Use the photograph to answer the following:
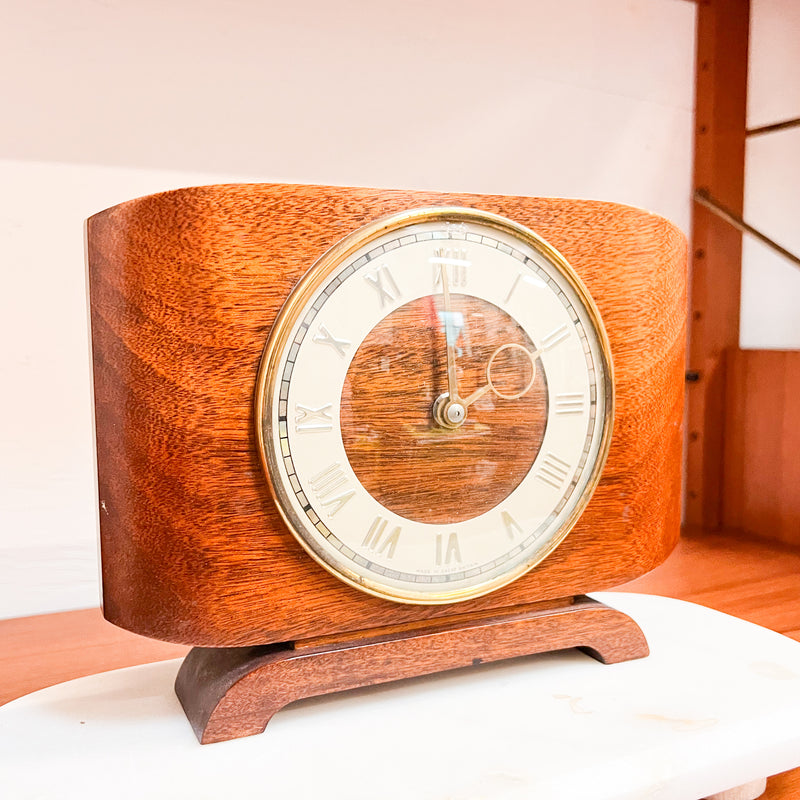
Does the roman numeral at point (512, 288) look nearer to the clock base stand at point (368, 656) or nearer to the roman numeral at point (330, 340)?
the roman numeral at point (330, 340)

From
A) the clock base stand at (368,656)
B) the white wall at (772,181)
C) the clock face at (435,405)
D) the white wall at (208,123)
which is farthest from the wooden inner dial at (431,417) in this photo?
the white wall at (772,181)

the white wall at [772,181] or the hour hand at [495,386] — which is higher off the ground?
the white wall at [772,181]

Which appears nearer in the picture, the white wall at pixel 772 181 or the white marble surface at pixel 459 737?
the white marble surface at pixel 459 737

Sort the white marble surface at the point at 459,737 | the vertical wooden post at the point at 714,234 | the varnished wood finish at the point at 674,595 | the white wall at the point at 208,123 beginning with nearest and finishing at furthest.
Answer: the white marble surface at the point at 459,737 < the varnished wood finish at the point at 674,595 < the white wall at the point at 208,123 < the vertical wooden post at the point at 714,234

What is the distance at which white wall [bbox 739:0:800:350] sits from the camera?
1.57 m

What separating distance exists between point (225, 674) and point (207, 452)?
175 millimetres

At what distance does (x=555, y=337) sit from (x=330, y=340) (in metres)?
0.19

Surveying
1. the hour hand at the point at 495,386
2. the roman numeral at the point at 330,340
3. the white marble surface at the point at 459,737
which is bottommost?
the white marble surface at the point at 459,737

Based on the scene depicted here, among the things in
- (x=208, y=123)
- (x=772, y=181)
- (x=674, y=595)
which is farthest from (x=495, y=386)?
(x=772, y=181)

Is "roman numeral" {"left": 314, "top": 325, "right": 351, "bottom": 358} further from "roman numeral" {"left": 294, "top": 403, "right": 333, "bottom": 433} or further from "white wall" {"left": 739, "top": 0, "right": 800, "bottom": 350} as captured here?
"white wall" {"left": 739, "top": 0, "right": 800, "bottom": 350}

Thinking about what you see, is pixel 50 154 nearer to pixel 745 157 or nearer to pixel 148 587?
pixel 148 587

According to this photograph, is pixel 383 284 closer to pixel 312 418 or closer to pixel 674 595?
pixel 312 418

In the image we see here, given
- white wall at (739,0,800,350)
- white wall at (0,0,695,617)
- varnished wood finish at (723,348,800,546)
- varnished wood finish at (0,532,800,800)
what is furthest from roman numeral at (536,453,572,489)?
white wall at (739,0,800,350)

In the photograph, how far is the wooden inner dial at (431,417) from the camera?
582 millimetres
